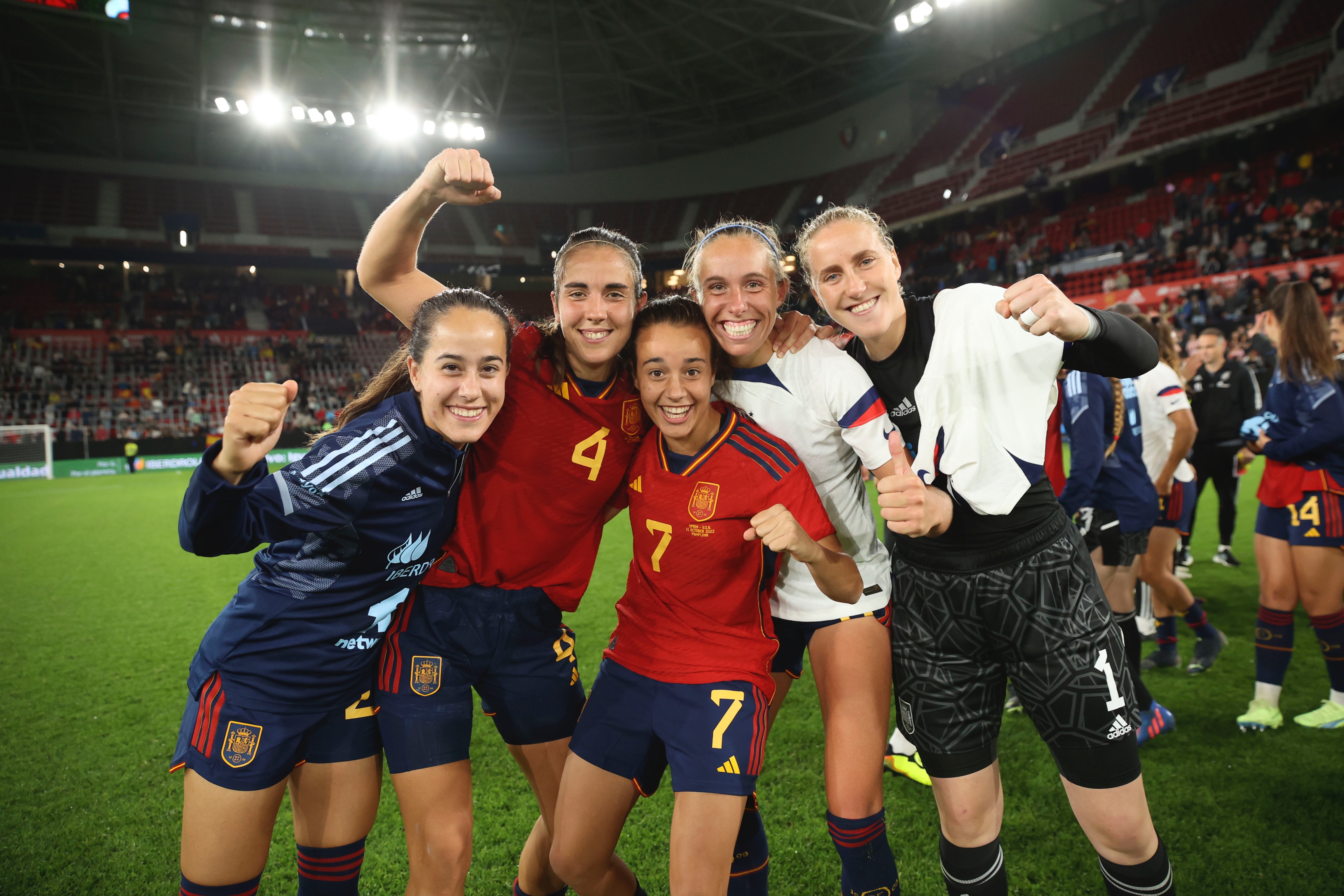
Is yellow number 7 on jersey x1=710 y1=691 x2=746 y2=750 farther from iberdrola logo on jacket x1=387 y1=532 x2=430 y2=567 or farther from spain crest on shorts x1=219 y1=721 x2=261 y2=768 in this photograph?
spain crest on shorts x1=219 y1=721 x2=261 y2=768

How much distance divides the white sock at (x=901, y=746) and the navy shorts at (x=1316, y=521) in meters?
2.47

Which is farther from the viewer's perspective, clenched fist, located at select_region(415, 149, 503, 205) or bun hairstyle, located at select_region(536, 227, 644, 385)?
bun hairstyle, located at select_region(536, 227, 644, 385)

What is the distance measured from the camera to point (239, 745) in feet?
7.04

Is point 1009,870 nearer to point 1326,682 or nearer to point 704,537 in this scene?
point 704,537

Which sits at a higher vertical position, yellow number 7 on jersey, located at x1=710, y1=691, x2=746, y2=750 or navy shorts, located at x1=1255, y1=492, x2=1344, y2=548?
navy shorts, located at x1=1255, y1=492, x2=1344, y2=548

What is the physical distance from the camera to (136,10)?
2266cm

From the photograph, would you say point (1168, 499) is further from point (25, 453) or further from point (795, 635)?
point (25, 453)

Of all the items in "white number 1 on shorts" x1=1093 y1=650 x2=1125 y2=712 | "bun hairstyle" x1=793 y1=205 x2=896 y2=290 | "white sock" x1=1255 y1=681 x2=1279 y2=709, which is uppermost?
"bun hairstyle" x1=793 y1=205 x2=896 y2=290

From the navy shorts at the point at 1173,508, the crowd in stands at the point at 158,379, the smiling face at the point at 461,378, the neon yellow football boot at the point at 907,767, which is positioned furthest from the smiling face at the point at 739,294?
the crowd in stands at the point at 158,379

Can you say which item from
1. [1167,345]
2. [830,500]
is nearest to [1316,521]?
[1167,345]

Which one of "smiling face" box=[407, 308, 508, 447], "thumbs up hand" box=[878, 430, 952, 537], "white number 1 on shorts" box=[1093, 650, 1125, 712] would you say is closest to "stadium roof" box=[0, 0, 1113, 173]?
"smiling face" box=[407, 308, 508, 447]

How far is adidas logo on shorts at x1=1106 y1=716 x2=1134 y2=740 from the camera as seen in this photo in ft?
7.11

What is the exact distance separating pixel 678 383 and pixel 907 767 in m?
2.70

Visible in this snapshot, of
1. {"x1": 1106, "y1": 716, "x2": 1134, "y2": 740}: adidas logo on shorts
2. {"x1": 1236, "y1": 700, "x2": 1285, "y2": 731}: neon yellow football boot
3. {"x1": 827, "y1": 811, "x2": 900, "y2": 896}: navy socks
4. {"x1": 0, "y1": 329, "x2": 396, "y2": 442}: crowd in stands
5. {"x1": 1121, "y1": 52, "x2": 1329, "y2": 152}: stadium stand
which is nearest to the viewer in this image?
{"x1": 1106, "y1": 716, "x2": 1134, "y2": 740}: adidas logo on shorts
